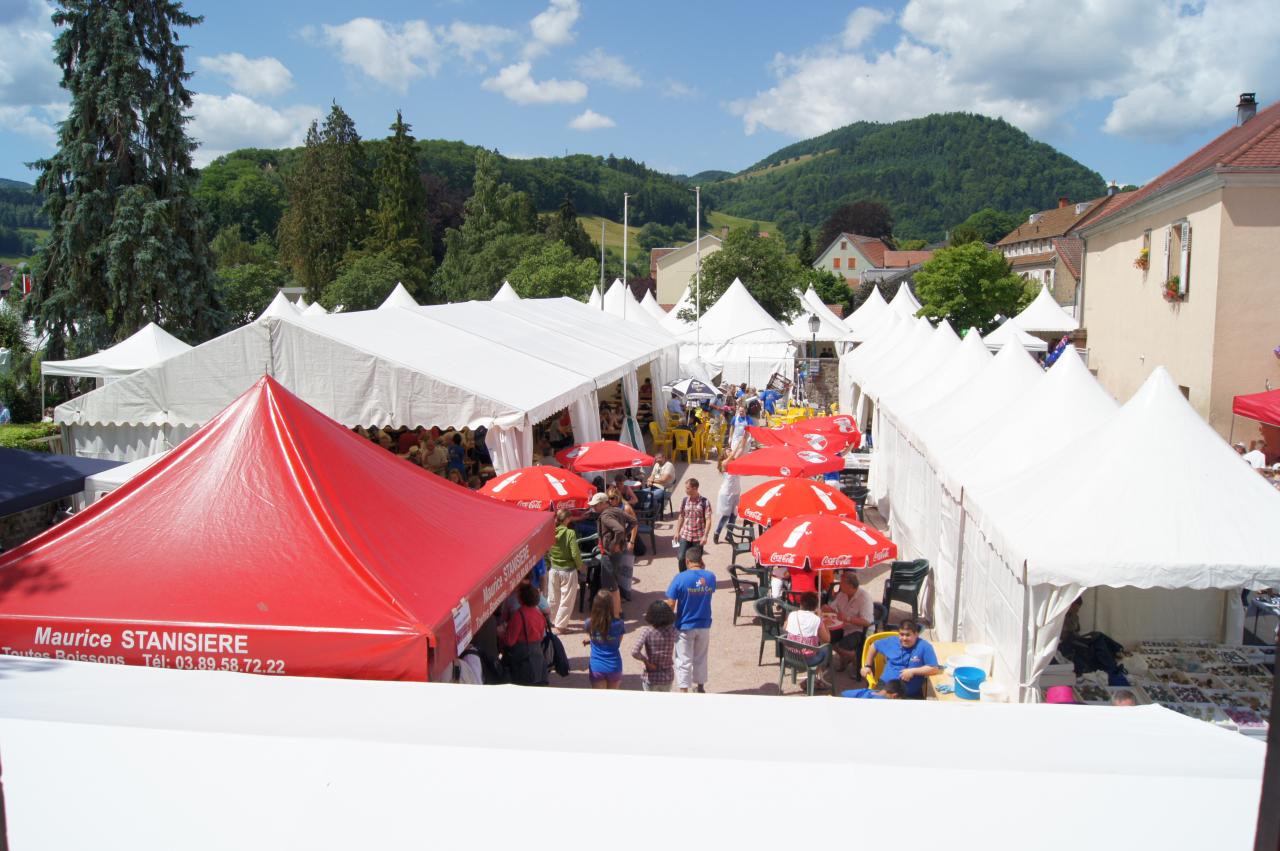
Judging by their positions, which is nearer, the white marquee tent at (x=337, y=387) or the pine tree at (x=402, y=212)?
the white marquee tent at (x=337, y=387)

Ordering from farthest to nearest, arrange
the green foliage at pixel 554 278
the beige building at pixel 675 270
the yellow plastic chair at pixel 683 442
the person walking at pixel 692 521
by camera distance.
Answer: the beige building at pixel 675 270, the green foliage at pixel 554 278, the yellow plastic chair at pixel 683 442, the person walking at pixel 692 521

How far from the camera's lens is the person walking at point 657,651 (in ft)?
23.1

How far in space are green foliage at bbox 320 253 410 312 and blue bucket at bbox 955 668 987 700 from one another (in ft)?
134

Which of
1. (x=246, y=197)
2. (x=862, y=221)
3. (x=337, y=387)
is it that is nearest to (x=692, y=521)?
(x=337, y=387)

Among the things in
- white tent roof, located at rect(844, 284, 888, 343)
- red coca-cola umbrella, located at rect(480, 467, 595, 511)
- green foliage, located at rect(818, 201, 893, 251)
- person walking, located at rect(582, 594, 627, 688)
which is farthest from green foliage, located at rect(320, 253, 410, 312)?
green foliage, located at rect(818, 201, 893, 251)

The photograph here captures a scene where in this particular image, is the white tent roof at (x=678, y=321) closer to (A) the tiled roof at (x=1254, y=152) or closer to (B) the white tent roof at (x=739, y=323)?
(B) the white tent roof at (x=739, y=323)

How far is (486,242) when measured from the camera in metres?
58.3

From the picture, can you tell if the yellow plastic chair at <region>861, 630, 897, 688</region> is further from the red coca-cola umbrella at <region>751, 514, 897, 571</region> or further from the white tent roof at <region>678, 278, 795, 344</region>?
the white tent roof at <region>678, 278, 795, 344</region>

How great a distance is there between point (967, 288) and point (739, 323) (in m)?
14.6

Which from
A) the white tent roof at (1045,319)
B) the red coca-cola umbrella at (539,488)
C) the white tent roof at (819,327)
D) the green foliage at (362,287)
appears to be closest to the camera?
the red coca-cola umbrella at (539,488)

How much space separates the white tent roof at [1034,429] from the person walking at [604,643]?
134 inches

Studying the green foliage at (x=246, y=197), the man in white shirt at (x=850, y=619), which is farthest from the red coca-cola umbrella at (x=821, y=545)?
the green foliage at (x=246, y=197)

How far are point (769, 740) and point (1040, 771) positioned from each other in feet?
3.10

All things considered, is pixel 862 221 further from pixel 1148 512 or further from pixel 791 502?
pixel 1148 512
